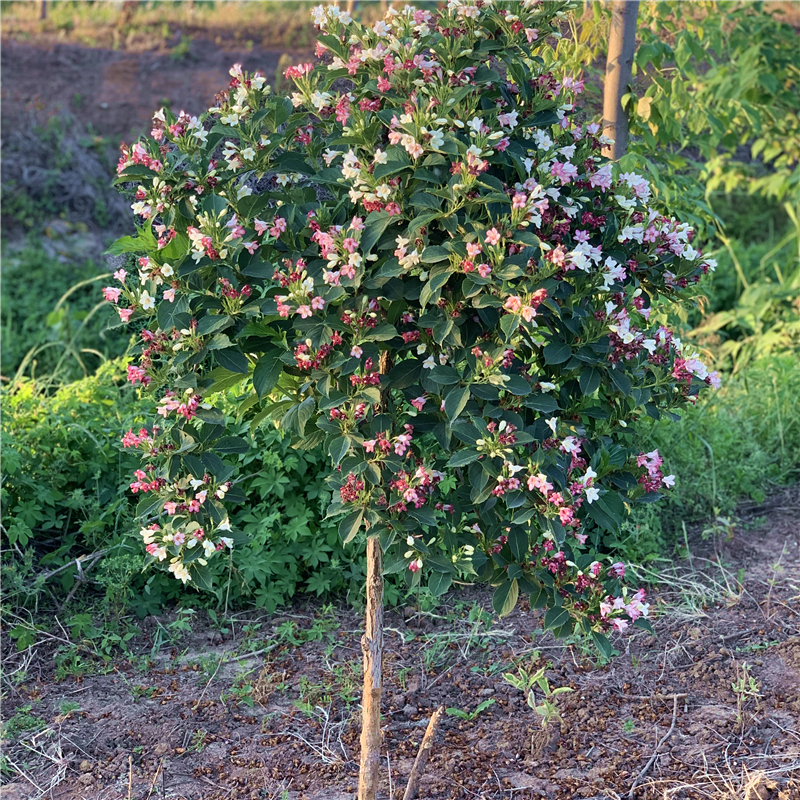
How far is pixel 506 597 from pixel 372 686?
0.49 meters

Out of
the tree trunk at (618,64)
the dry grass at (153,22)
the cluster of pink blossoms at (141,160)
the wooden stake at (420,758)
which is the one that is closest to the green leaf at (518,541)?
the wooden stake at (420,758)

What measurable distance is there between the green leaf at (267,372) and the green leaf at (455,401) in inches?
15.0

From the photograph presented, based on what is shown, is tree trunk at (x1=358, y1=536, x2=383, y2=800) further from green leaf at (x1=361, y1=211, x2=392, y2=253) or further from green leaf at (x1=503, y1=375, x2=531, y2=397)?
green leaf at (x1=361, y1=211, x2=392, y2=253)

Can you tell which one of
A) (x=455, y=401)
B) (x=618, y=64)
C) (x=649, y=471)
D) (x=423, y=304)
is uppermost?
(x=618, y=64)

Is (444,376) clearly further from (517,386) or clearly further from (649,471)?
(649,471)

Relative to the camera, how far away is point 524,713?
102 inches

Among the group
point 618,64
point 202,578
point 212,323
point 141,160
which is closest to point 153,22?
point 618,64

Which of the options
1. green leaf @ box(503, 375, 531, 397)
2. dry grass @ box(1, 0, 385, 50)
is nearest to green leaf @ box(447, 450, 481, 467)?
green leaf @ box(503, 375, 531, 397)

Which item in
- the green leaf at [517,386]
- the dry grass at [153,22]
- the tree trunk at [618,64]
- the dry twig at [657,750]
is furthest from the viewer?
the dry grass at [153,22]

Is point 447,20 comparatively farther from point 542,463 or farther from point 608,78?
point 608,78

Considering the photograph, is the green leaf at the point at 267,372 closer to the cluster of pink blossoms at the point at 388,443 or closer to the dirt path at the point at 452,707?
the cluster of pink blossoms at the point at 388,443

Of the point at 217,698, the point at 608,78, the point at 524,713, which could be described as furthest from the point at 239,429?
the point at 608,78

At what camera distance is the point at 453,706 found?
2664mm

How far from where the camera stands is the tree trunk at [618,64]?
10.5 ft
